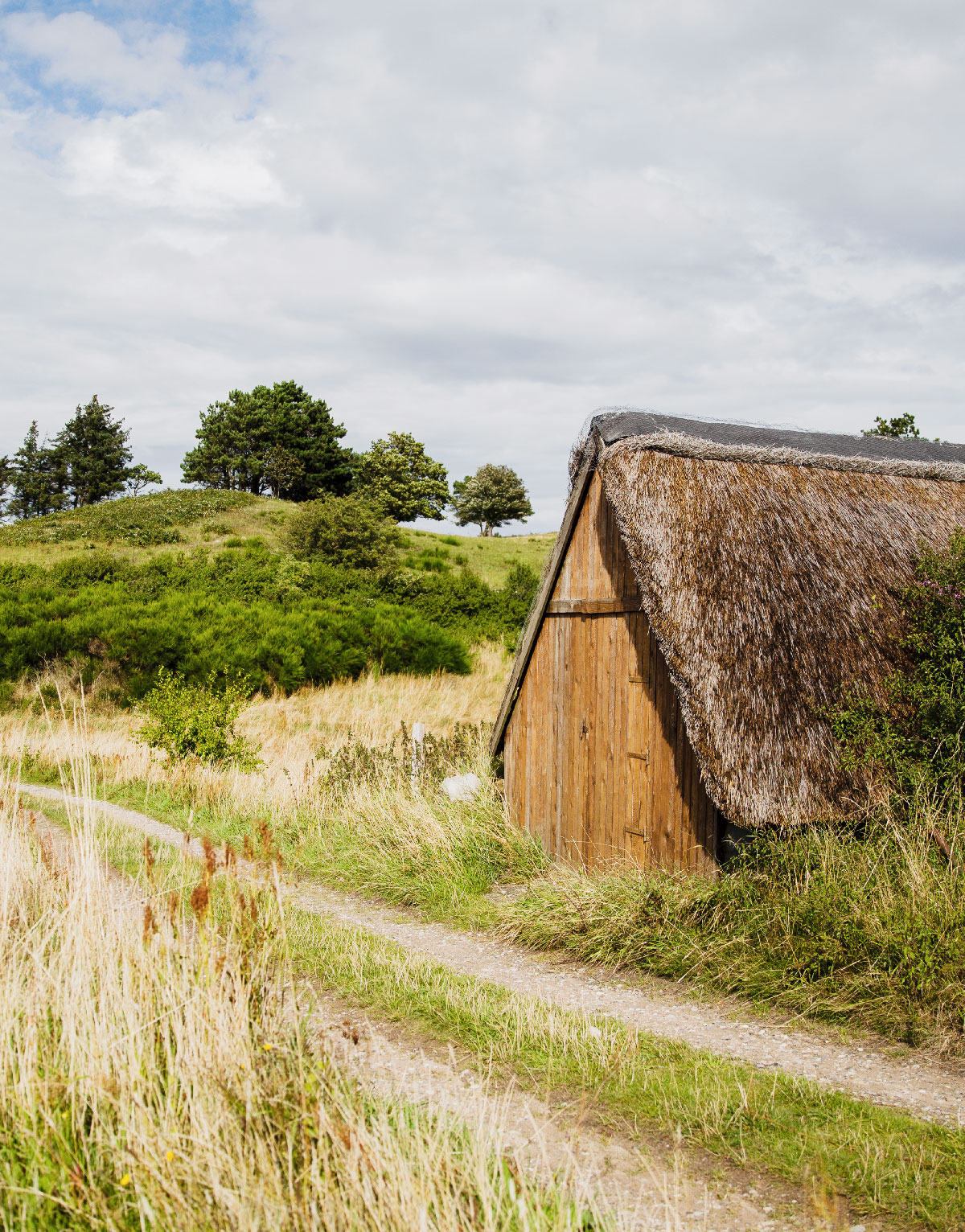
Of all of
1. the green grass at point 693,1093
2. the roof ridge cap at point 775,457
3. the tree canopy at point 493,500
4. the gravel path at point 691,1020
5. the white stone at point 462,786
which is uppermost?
the tree canopy at point 493,500

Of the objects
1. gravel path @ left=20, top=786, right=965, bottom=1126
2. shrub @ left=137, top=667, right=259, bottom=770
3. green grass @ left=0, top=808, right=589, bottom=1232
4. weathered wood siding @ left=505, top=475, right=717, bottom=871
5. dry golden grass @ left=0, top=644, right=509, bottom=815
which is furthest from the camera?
shrub @ left=137, top=667, right=259, bottom=770

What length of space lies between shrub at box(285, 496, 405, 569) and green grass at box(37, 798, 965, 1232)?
29.0m

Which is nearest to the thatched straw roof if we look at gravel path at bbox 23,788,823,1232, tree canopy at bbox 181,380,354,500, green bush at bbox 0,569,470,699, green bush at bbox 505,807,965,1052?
green bush at bbox 505,807,965,1052

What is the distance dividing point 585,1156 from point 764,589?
4539 millimetres

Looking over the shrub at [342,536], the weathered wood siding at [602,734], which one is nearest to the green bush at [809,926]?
the weathered wood siding at [602,734]

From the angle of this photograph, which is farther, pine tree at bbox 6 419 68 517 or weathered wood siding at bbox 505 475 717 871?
pine tree at bbox 6 419 68 517

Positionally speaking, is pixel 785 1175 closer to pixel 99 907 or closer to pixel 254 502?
pixel 99 907

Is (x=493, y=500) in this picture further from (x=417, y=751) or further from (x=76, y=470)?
(x=417, y=751)

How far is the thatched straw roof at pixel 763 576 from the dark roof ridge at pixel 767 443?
2 cm

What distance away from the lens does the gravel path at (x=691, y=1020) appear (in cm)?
440

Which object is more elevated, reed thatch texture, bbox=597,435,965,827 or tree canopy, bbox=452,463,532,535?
tree canopy, bbox=452,463,532,535

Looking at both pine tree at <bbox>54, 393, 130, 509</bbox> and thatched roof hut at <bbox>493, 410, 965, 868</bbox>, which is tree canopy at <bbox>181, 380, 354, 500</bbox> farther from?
thatched roof hut at <bbox>493, 410, 965, 868</bbox>

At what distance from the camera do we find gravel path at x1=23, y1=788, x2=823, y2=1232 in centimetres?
315

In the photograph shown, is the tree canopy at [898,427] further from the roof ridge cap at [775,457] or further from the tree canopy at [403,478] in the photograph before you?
the tree canopy at [403,478]
